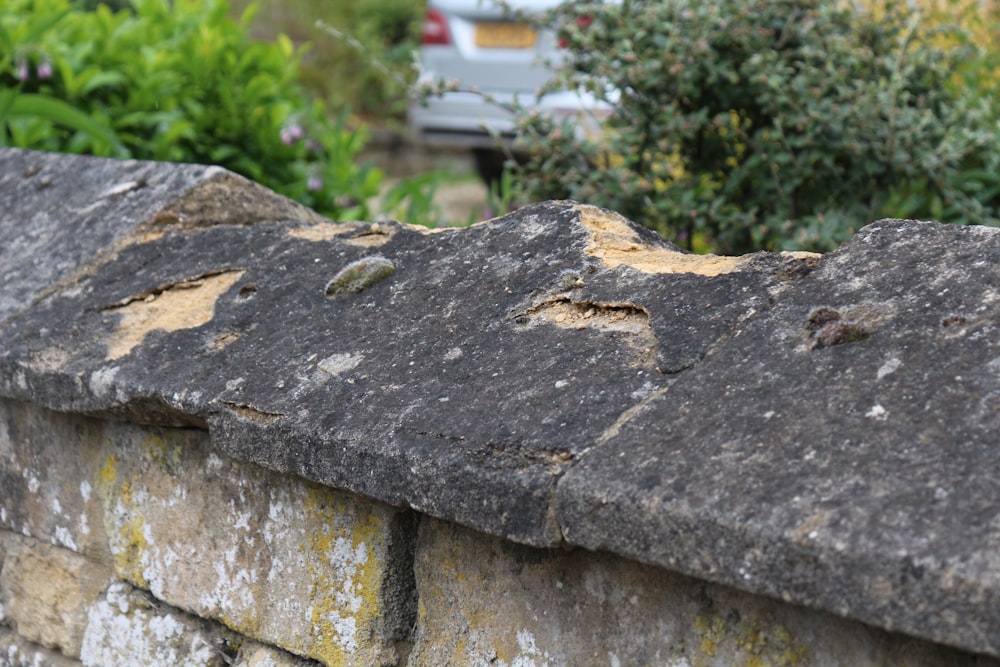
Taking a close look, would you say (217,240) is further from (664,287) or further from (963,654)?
(963,654)

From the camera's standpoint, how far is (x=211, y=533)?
1.69m

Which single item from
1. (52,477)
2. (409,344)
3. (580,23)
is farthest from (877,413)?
(580,23)

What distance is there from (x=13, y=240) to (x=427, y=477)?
1.29 m

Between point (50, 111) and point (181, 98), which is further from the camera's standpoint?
point (181, 98)

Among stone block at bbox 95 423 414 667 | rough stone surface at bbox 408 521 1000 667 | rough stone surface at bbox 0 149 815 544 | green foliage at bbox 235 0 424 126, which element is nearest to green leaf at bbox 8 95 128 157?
rough stone surface at bbox 0 149 815 544

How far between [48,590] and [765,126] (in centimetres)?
192

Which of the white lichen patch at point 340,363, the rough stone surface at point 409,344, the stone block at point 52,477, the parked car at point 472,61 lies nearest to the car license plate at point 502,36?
the parked car at point 472,61

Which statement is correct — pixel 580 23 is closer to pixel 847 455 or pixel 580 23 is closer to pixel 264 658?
pixel 264 658

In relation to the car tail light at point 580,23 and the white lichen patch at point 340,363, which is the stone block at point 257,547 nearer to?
the white lichen patch at point 340,363

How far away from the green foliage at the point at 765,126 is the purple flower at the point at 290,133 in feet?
2.61

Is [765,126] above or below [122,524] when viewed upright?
above

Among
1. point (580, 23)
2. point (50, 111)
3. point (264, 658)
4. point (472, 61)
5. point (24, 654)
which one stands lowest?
point (472, 61)

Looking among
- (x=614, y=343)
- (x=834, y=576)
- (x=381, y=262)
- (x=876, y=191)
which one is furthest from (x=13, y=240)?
(x=876, y=191)

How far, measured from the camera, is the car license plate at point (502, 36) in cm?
728
